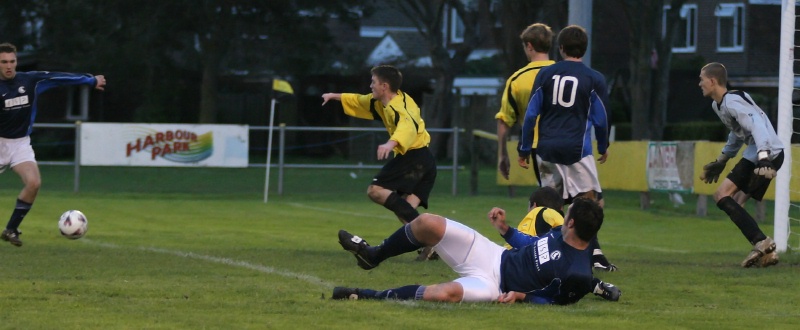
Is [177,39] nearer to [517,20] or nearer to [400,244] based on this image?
[517,20]

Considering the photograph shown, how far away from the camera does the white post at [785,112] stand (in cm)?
1232

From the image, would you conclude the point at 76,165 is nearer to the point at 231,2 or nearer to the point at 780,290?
the point at 231,2

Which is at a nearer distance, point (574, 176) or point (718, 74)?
point (574, 176)

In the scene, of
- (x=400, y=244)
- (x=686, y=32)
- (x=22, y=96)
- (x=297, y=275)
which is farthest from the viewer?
(x=686, y=32)

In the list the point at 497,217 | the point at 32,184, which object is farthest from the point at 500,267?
the point at 32,184

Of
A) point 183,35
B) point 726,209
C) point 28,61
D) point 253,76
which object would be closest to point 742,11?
point 253,76

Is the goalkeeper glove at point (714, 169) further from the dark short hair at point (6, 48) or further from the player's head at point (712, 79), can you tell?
the dark short hair at point (6, 48)

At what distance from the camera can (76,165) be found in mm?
24484

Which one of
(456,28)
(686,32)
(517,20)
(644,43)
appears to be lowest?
(644,43)

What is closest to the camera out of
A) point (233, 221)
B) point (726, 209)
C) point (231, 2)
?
point (726, 209)

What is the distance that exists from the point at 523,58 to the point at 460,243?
23.1m

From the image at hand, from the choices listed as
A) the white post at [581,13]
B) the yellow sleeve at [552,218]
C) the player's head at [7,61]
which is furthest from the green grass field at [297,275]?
the white post at [581,13]

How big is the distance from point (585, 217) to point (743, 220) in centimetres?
404

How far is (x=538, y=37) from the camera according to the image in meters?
10.7
